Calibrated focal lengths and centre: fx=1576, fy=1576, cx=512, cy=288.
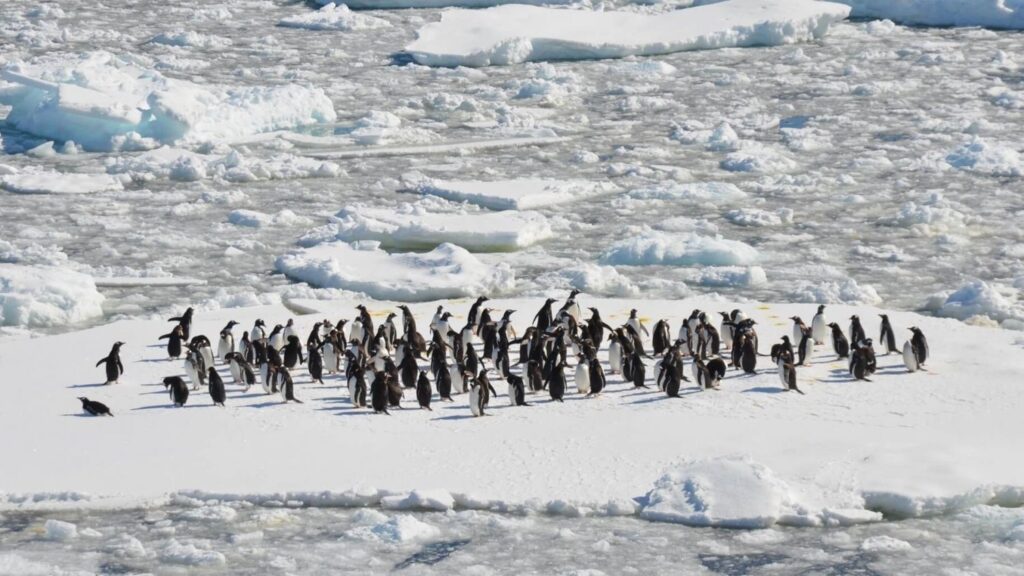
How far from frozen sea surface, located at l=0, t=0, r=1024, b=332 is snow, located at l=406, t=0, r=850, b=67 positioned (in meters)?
0.41

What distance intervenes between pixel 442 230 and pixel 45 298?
4.87 meters

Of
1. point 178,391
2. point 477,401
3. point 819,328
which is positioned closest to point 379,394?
point 477,401

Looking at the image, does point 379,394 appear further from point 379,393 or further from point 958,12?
point 958,12

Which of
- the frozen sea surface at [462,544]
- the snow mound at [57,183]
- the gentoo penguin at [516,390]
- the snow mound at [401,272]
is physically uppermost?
the snow mound at [57,183]

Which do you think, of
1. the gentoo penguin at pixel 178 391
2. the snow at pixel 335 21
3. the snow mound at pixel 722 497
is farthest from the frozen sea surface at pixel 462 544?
the snow at pixel 335 21

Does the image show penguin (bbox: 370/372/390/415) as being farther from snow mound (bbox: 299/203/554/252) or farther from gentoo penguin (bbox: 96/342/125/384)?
snow mound (bbox: 299/203/554/252)

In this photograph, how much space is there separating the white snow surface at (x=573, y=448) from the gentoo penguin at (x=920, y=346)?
162 millimetres

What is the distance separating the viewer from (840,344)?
14125 millimetres

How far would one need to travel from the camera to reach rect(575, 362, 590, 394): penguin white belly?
1325 centimetres

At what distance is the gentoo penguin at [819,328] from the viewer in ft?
48.0

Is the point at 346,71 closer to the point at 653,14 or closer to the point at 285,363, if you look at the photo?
the point at 653,14

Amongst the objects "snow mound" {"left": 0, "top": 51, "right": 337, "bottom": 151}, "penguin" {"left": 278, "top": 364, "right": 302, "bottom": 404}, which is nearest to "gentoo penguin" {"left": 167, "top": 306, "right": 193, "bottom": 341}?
"penguin" {"left": 278, "top": 364, "right": 302, "bottom": 404}

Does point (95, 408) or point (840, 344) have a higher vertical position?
point (840, 344)

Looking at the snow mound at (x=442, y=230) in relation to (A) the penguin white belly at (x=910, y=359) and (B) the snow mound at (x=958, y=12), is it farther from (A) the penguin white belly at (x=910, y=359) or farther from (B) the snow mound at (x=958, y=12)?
(B) the snow mound at (x=958, y=12)
